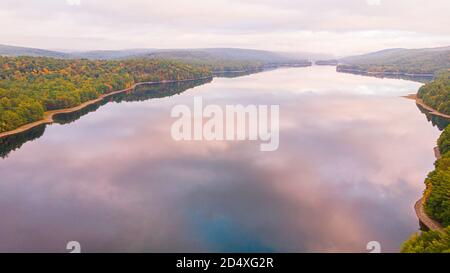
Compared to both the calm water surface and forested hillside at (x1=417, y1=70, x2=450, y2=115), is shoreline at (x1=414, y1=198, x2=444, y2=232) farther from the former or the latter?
forested hillside at (x1=417, y1=70, x2=450, y2=115)

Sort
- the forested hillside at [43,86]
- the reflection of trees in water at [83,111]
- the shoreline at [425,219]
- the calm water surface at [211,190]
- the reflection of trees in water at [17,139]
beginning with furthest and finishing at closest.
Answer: the forested hillside at [43,86] < the reflection of trees in water at [83,111] < the reflection of trees in water at [17,139] < the shoreline at [425,219] < the calm water surface at [211,190]

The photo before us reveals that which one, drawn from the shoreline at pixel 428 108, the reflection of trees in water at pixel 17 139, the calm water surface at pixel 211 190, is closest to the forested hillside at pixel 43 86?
the reflection of trees in water at pixel 17 139

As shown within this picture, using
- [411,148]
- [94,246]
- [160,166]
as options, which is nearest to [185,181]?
[160,166]

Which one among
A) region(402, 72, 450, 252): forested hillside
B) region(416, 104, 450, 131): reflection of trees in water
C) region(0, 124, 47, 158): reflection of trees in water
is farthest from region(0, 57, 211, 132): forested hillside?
region(416, 104, 450, 131): reflection of trees in water

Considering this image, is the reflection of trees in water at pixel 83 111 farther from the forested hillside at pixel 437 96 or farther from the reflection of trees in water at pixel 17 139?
the forested hillside at pixel 437 96

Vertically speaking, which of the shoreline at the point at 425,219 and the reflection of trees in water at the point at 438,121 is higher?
the reflection of trees in water at the point at 438,121
